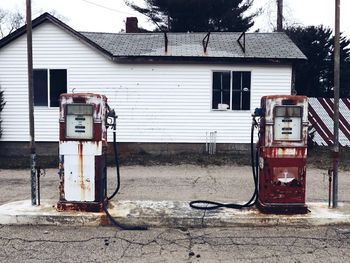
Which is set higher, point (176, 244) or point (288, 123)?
point (288, 123)

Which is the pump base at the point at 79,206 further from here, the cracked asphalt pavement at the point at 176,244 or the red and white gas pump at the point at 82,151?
the cracked asphalt pavement at the point at 176,244

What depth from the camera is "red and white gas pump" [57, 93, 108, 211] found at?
246 inches

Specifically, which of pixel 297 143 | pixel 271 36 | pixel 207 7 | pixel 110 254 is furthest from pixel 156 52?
pixel 207 7

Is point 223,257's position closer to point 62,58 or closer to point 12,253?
point 12,253

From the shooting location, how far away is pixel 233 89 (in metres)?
14.8

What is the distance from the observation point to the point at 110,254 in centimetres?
511

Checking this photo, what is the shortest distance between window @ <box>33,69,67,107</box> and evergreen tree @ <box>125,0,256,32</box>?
15.5m

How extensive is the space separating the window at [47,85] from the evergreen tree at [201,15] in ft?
50.8

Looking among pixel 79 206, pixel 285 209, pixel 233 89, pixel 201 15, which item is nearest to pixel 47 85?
pixel 233 89

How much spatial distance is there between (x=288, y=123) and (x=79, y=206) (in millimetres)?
3335

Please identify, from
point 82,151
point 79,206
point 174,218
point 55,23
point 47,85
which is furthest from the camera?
point 47,85

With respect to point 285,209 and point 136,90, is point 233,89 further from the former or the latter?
point 285,209

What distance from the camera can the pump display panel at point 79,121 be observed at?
627 cm

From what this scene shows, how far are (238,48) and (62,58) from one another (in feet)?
20.4
